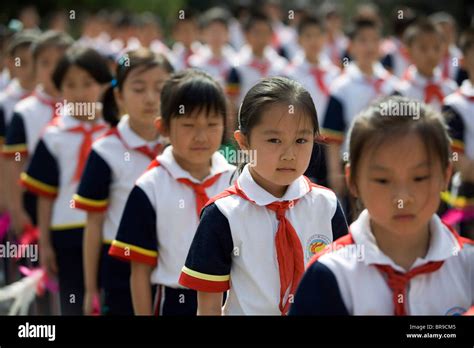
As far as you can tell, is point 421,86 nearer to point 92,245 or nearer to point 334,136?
point 334,136

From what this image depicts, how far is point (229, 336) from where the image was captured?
7.07ft

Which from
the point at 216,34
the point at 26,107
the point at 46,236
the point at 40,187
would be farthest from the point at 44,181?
the point at 216,34

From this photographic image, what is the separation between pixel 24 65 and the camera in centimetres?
571

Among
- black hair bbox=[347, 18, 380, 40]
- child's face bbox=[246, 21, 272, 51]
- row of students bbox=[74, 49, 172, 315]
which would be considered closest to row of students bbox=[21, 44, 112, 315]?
row of students bbox=[74, 49, 172, 315]

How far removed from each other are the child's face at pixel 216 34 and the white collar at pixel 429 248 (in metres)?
6.60

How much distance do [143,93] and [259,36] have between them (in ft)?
15.1

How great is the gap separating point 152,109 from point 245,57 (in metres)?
4.51

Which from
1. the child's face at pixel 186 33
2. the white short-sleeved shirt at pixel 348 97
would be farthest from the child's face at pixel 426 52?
the child's face at pixel 186 33

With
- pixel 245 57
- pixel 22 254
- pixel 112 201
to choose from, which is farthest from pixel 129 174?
pixel 245 57

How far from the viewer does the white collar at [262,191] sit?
2.27 metres

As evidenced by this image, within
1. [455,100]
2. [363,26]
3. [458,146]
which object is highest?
[363,26]

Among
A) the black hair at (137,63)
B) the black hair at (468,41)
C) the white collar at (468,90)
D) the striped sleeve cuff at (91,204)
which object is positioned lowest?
the striped sleeve cuff at (91,204)

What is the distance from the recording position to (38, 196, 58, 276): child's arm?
3968 mm

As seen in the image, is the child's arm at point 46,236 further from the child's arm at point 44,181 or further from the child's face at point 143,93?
the child's face at point 143,93
